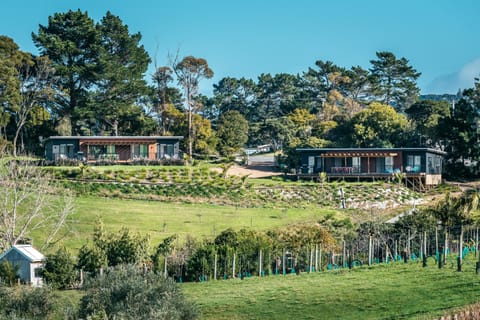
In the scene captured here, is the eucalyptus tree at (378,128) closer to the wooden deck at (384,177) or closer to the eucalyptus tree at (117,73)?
the wooden deck at (384,177)

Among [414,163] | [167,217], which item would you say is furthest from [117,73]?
[167,217]

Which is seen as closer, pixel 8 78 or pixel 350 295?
pixel 350 295

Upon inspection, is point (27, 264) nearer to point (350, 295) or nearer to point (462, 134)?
point (350, 295)

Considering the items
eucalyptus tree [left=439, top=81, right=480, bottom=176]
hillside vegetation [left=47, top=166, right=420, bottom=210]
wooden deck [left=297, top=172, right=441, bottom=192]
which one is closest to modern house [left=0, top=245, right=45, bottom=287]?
hillside vegetation [left=47, top=166, right=420, bottom=210]

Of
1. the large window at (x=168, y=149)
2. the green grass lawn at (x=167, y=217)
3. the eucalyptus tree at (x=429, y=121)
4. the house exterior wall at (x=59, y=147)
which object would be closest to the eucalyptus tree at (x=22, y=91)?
the house exterior wall at (x=59, y=147)

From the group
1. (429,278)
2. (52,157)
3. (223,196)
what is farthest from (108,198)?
(429,278)

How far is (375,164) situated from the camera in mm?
72250

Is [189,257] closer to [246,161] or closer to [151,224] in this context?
[151,224]

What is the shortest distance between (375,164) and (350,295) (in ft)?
145

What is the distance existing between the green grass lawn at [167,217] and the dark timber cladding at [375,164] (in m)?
14.9

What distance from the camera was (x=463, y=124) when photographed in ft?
233

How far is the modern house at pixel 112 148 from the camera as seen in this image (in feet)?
235

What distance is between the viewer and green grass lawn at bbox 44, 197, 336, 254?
146 ft

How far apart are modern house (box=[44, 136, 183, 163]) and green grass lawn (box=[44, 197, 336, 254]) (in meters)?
17.5
